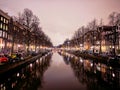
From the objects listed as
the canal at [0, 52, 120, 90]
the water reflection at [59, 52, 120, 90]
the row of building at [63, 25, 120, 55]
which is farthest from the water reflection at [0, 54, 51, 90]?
the row of building at [63, 25, 120, 55]

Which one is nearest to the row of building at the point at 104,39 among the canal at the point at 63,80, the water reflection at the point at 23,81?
the canal at the point at 63,80

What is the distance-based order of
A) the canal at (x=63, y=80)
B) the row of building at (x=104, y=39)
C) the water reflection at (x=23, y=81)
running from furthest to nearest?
the row of building at (x=104, y=39) → the canal at (x=63, y=80) → the water reflection at (x=23, y=81)

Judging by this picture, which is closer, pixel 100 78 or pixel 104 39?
pixel 100 78

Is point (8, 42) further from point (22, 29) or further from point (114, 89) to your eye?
point (114, 89)

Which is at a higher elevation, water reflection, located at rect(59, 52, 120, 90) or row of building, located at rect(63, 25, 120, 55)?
row of building, located at rect(63, 25, 120, 55)

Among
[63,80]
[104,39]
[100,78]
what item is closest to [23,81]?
[63,80]

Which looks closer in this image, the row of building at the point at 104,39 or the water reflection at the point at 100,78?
the water reflection at the point at 100,78

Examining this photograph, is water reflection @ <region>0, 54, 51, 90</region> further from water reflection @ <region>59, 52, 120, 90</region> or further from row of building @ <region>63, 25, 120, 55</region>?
row of building @ <region>63, 25, 120, 55</region>

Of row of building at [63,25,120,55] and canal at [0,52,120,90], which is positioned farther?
row of building at [63,25,120,55]

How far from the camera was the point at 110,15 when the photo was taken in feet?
209

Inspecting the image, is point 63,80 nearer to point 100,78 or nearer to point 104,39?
→ point 100,78

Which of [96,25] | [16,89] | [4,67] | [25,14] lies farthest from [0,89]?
[96,25]

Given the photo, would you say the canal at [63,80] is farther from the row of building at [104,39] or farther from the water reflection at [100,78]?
the row of building at [104,39]

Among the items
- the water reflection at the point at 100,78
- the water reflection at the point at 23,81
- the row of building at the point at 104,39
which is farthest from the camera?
the row of building at the point at 104,39
